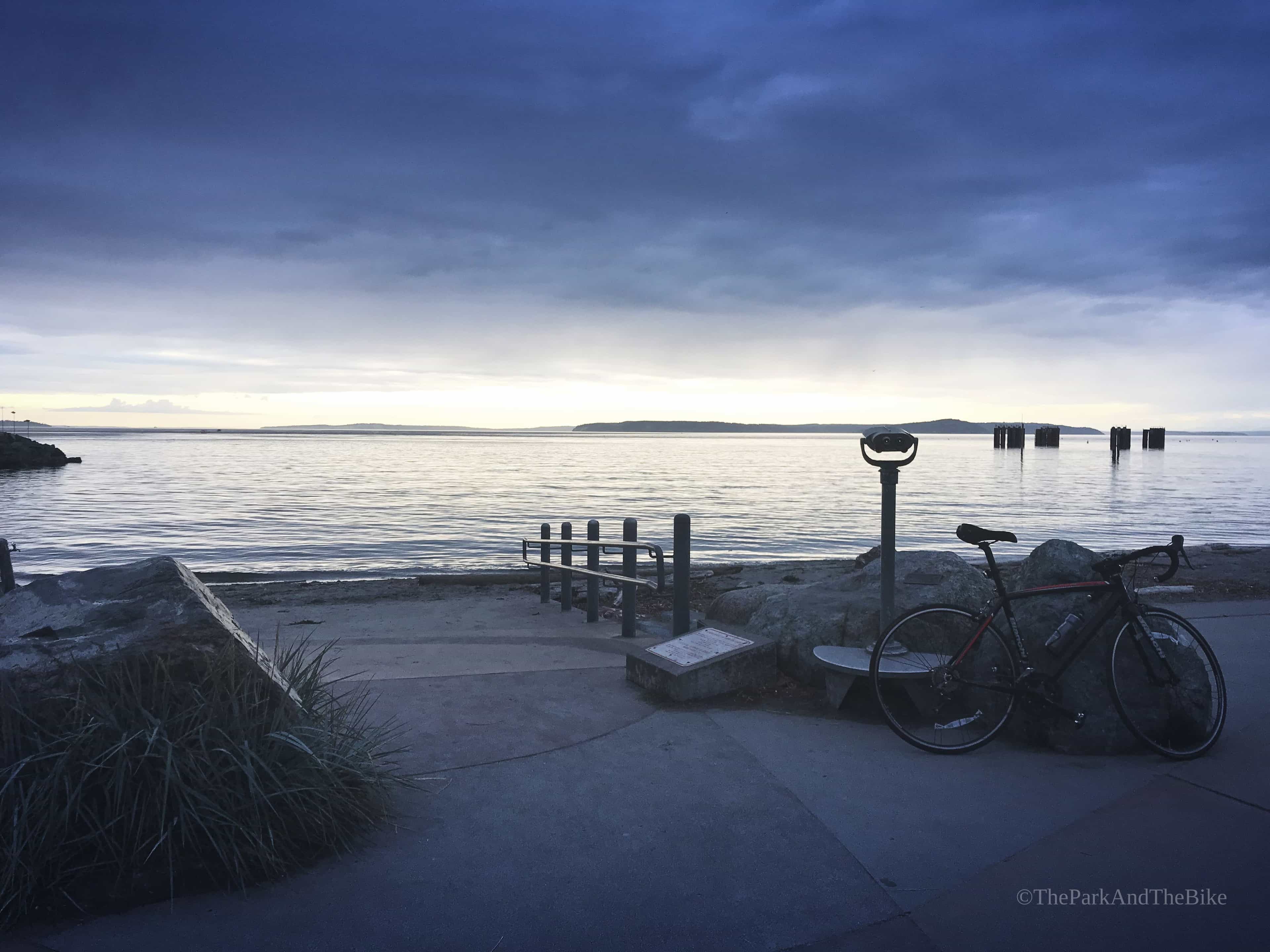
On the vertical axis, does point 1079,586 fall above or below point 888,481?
below

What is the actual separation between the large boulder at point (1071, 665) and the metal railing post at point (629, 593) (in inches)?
155

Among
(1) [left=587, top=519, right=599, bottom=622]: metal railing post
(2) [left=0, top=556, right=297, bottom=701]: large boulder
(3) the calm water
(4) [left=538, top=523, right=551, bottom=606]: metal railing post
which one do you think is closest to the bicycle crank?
(2) [left=0, top=556, right=297, bottom=701]: large boulder

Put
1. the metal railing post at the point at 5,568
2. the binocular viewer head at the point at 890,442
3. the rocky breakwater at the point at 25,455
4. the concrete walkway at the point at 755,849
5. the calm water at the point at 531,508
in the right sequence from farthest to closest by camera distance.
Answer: the rocky breakwater at the point at 25,455 < the calm water at the point at 531,508 < the metal railing post at the point at 5,568 < the binocular viewer head at the point at 890,442 < the concrete walkway at the point at 755,849

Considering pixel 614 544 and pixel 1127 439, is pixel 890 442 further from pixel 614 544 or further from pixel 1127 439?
pixel 1127 439

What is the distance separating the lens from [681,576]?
23.6 ft

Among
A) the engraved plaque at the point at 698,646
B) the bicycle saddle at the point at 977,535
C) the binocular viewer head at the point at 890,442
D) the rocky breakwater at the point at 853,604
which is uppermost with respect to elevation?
the binocular viewer head at the point at 890,442

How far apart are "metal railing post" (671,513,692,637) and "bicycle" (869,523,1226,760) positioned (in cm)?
245

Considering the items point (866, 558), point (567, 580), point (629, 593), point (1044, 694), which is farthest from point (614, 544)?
point (866, 558)

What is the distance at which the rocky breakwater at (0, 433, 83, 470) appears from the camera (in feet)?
198

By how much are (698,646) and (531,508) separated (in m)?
25.0

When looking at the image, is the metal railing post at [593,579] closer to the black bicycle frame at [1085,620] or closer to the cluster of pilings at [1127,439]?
the black bicycle frame at [1085,620]

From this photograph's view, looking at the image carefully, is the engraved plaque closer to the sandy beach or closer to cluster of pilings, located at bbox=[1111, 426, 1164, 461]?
the sandy beach

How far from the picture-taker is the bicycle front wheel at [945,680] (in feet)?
15.1

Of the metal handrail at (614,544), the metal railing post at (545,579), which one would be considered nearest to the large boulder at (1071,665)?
the metal handrail at (614,544)
